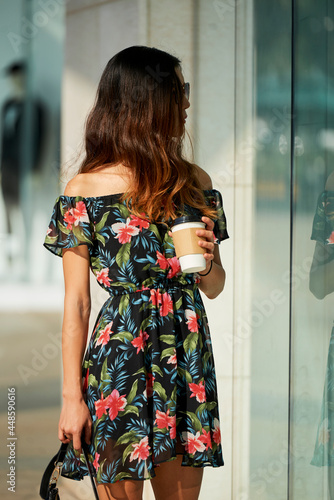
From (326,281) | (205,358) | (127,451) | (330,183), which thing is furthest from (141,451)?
(330,183)

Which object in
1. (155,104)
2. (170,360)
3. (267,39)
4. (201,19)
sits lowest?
(170,360)

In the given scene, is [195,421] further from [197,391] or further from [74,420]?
[74,420]

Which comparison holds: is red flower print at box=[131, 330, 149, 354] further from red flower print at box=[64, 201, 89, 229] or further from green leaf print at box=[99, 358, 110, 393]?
red flower print at box=[64, 201, 89, 229]

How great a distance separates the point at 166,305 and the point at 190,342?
0.09 meters

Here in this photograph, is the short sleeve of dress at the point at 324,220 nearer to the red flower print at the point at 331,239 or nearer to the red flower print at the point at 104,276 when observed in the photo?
the red flower print at the point at 331,239

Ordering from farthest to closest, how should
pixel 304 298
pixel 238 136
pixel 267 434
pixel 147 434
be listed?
pixel 238 136 → pixel 267 434 → pixel 304 298 → pixel 147 434

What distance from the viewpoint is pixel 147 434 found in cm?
117

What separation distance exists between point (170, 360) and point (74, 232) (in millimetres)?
328

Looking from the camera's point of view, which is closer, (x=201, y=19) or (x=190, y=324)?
(x=190, y=324)

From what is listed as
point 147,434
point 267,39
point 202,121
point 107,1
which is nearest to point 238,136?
point 202,121

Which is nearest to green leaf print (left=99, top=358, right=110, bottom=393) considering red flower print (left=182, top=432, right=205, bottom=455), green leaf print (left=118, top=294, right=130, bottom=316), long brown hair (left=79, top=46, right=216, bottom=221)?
green leaf print (left=118, top=294, right=130, bottom=316)

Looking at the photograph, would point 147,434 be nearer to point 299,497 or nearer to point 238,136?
point 299,497

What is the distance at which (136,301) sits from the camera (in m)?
1.21

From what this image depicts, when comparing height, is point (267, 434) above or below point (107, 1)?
below
